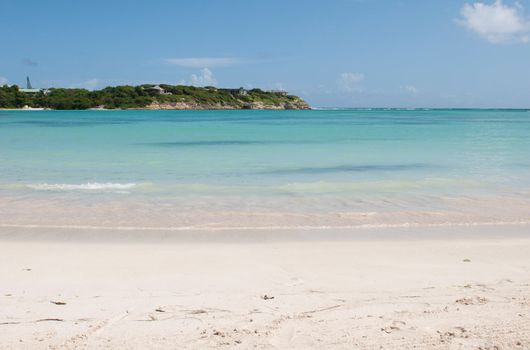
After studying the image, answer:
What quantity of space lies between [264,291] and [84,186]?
32.5 ft

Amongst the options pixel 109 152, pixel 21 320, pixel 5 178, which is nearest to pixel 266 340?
pixel 21 320

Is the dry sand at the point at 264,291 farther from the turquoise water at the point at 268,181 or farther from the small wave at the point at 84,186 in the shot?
the small wave at the point at 84,186

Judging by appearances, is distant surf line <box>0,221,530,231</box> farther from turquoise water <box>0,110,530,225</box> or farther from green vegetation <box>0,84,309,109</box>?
green vegetation <box>0,84,309,109</box>

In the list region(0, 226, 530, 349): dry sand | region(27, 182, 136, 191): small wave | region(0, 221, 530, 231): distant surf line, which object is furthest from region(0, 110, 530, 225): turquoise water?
region(0, 226, 530, 349): dry sand

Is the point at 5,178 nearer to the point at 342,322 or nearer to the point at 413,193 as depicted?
the point at 413,193

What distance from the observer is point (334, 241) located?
27.9ft

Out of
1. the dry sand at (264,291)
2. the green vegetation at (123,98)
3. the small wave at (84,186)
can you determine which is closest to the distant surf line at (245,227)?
the dry sand at (264,291)

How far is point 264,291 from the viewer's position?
19.0ft

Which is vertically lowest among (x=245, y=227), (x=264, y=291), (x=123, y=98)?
(x=245, y=227)

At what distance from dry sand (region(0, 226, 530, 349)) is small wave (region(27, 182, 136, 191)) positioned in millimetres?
5010

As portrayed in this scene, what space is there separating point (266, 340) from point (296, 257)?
117 inches

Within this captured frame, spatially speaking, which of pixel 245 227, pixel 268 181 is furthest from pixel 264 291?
pixel 268 181

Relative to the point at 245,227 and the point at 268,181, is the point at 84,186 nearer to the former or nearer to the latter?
the point at 268,181

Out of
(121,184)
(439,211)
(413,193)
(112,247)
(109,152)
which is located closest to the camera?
(112,247)
